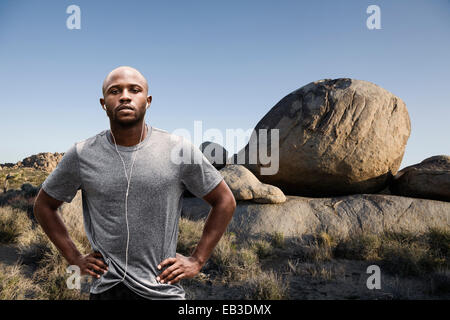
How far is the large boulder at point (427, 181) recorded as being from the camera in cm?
925

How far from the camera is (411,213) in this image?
8.69 meters

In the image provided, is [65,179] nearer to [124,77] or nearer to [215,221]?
[124,77]

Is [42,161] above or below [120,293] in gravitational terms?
below

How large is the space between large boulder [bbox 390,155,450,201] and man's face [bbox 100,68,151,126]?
9618 mm

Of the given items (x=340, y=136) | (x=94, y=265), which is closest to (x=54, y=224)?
(x=94, y=265)

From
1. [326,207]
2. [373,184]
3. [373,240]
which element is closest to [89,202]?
[373,240]

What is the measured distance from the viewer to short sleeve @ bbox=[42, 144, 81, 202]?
222 cm

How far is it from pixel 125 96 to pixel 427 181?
9776mm

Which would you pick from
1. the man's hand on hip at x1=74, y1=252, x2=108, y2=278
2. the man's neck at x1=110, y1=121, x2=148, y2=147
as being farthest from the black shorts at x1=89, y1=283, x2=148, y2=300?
the man's neck at x1=110, y1=121, x2=148, y2=147

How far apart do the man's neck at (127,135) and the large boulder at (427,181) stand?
9.60 m

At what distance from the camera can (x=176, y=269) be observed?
2.14 meters

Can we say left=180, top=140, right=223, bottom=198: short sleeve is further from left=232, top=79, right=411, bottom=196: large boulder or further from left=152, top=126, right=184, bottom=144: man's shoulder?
left=232, top=79, right=411, bottom=196: large boulder

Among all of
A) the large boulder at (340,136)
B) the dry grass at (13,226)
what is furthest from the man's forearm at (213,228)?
the large boulder at (340,136)

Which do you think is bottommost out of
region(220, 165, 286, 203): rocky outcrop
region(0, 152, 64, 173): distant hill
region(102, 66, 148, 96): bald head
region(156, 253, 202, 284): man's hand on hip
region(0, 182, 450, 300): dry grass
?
region(0, 152, 64, 173): distant hill
